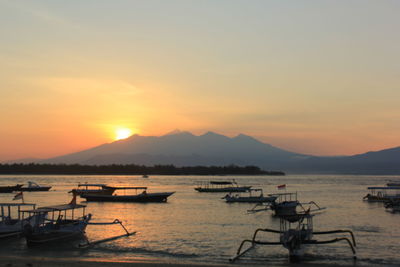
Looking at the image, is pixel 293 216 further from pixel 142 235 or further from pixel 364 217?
pixel 364 217

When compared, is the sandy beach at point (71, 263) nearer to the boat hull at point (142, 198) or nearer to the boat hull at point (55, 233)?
the boat hull at point (55, 233)

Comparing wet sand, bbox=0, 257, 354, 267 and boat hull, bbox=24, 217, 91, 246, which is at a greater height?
boat hull, bbox=24, 217, 91, 246

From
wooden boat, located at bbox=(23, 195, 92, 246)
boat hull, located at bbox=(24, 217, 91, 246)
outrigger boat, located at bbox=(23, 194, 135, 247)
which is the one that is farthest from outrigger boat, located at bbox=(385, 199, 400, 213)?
boat hull, located at bbox=(24, 217, 91, 246)

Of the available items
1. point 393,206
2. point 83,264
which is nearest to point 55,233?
point 83,264

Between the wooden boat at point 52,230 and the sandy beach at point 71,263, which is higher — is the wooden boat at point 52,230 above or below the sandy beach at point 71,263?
above

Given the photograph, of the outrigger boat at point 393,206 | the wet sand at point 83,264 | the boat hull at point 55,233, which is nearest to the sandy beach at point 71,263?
the wet sand at point 83,264

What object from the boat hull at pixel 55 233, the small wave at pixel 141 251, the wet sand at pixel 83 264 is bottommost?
the small wave at pixel 141 251

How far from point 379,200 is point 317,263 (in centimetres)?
4267

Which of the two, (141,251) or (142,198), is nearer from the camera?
(141,251)

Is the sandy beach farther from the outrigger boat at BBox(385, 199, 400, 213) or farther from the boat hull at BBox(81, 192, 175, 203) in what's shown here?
the boat hull at BBox(81, 192, 175, 203)

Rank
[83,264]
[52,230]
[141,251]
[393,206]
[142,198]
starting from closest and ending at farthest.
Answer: [83,264] < [141,251] < [52,230] < [393,206] < [142,198]

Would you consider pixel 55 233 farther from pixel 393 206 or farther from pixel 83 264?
pixel 393 206

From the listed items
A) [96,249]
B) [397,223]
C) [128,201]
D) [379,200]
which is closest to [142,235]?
[96,249]

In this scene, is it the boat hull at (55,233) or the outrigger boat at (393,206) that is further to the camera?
the outrigger boat at (393,206)
